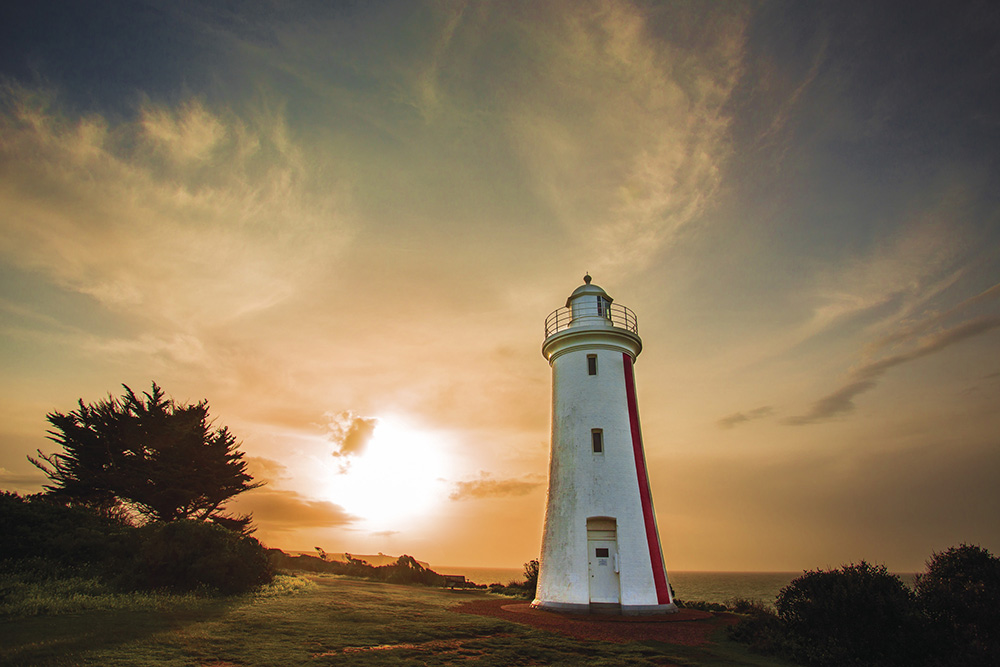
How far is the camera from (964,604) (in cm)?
1235

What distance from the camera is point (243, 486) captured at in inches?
1128

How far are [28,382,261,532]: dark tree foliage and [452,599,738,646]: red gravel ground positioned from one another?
51.4 feet

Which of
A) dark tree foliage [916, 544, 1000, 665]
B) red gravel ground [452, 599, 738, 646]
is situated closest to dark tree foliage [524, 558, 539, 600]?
red gravel ground [452, 599, 738, 646]

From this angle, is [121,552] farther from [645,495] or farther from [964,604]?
[964,604]

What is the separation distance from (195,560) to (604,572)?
1354 cm

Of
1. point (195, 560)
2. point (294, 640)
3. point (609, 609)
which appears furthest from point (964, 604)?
point (195, 560)

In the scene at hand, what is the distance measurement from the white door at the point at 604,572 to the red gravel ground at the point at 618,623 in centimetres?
71

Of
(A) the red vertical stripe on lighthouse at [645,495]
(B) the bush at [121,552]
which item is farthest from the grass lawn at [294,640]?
(A) the red vertical stripe on lighthouse at [645,495]

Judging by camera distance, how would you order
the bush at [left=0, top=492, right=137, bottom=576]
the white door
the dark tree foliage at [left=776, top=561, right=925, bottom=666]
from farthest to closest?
the white door → the bush at [left=0, top=492, right=137, bottom=576] → the dark tree foliage at [left=776, top=561, right=925, bottom=666]

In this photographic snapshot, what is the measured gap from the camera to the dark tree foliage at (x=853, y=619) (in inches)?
472

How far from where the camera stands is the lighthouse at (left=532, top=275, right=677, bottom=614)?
18.0 meters

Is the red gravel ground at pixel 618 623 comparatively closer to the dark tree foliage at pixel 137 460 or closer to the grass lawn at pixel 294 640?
the grass lawn at pixel 294 640

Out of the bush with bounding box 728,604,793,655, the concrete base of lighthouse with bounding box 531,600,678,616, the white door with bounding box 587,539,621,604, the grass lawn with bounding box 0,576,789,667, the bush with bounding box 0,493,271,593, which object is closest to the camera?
the grass lawn with bounding box 0,576,789,667

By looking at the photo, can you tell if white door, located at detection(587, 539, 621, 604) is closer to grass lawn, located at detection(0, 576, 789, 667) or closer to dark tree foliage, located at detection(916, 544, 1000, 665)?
grass lawn, located at detection(0, 576, 789, 667)
